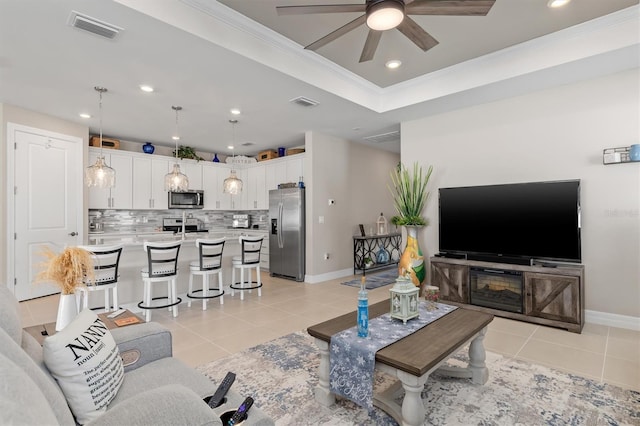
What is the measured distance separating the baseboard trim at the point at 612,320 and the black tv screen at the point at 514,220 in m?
0.71

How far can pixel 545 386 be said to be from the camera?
2.44m

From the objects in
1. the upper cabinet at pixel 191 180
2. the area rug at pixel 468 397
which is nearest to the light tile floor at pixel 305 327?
the area rug at pixel 468 397

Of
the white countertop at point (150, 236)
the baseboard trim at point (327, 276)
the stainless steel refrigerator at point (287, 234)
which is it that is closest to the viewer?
the white countertop at point (150, 236)

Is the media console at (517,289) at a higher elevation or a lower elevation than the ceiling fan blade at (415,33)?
lower

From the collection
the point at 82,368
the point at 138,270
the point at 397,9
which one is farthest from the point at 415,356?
the point at 138,270

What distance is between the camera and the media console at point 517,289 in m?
3.58

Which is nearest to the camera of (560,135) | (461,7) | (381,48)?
(461,7)

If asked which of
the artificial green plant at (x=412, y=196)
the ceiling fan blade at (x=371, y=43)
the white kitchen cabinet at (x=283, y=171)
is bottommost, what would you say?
the artificial green plant at (x=412, y=196)

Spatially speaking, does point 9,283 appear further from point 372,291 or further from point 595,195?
point 595,195

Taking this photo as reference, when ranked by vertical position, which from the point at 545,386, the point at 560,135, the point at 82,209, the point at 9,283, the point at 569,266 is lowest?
the point at 545,386

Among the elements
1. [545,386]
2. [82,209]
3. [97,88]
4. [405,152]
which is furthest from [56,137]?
[545,386]

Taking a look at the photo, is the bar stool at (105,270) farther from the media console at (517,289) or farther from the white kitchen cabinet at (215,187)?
the white kitchen cabinet at (215,187)

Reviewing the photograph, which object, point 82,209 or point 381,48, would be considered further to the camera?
point 82,209

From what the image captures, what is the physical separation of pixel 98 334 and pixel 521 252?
4.40 metres
